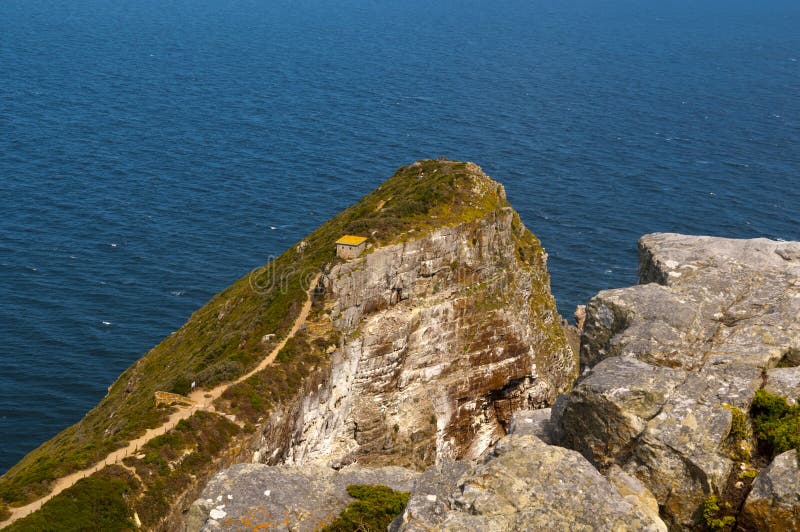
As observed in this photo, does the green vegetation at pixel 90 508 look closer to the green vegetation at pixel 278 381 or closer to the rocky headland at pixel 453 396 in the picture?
the rocky headland at pixel 453 396

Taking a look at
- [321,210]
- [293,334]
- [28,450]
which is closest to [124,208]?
[321,210]

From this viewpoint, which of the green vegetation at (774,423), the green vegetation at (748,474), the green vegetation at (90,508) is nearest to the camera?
the green vegetation at (748,474)

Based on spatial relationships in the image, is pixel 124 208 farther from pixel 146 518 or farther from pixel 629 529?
pixel 629 529

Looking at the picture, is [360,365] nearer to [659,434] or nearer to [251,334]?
[251,334]

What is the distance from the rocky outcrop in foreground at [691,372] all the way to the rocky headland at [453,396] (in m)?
0.07

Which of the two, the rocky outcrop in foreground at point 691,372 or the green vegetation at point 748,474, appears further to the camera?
the rocky outcrop in foreground at point 691,372

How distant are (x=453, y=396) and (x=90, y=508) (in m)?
39.7

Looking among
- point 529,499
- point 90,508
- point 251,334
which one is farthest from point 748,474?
point 251,334

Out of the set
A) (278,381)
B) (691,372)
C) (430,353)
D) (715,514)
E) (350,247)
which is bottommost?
(430,353)

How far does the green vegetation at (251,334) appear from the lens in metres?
67.1

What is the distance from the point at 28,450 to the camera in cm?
10294

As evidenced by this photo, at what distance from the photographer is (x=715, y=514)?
26688 mm

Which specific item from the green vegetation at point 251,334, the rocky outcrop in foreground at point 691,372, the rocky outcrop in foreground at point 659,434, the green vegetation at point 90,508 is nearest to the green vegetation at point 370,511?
the rocky outcrop in foreground at point 659,434

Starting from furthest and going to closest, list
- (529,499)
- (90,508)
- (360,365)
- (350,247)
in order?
(350,247)
(360,365)
(90,508)
(529,499)
